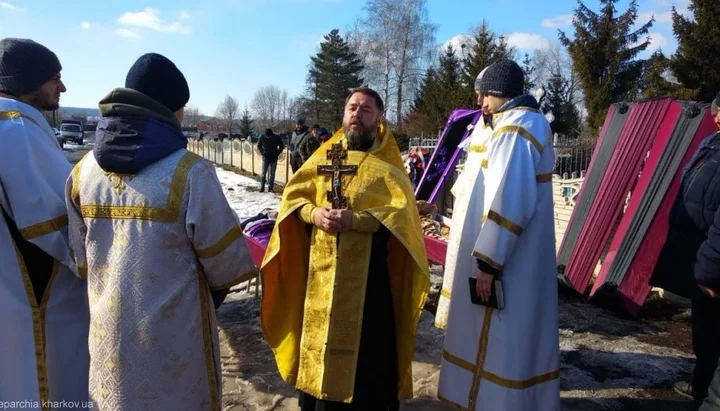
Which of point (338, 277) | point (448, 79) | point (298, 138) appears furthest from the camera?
point (448, 79)

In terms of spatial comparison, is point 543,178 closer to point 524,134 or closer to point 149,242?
point 524,134

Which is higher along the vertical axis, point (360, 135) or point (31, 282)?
point (360, 135)

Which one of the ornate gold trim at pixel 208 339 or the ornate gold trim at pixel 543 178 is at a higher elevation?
the ornate gold trim at pixel 543 178

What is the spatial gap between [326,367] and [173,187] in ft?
3.83

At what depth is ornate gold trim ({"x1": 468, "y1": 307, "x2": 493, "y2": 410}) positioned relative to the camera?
2.83 meters

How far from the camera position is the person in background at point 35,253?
2.36 metres

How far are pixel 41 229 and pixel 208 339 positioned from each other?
2.94 ft

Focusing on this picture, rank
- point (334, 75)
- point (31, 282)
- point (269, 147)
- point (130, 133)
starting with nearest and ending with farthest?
point (130, 133) < point (31, 282) < point (269, 147) < point (334, 75)

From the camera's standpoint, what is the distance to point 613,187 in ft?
17.5

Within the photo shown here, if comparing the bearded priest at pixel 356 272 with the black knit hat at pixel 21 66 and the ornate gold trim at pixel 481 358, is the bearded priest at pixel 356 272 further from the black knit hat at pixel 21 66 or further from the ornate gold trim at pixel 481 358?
the black knit hat at pixel 21 66

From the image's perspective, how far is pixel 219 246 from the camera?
7.13ft

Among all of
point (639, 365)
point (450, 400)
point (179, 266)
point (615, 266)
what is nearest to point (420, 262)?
point (450, 400)

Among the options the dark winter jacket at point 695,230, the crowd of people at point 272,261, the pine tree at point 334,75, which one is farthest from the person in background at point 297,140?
the pine tree at point 334,75

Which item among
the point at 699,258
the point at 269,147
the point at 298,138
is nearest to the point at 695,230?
the point at 699,258
